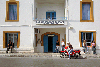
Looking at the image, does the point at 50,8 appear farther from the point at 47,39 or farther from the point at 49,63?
the point at 49,63

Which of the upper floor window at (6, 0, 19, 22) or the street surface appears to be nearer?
the street surface

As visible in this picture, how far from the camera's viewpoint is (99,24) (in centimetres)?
1734

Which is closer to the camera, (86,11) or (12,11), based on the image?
(86,11)

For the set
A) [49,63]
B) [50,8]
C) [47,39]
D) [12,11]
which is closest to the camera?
[49,63]

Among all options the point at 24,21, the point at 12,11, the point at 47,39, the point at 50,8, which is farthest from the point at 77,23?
the point at 12,11

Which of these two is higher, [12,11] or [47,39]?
[12,11]

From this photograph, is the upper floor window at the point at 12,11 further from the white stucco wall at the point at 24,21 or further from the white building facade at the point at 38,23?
the white stucco wall at the point at 24,21

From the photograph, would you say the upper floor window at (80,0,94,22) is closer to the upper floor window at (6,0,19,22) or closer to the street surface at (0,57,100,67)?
the street surface at (0,57,100,67)

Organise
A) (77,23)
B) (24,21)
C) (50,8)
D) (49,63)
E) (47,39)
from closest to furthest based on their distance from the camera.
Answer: (49,63), (77,23), (24,21), (50,8), (47,39)

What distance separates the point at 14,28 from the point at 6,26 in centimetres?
96

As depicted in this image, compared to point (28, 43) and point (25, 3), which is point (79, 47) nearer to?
point (28, 43)

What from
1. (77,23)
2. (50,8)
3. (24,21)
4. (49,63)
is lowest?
(49,63)

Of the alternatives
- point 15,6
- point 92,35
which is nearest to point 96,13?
point 92,35

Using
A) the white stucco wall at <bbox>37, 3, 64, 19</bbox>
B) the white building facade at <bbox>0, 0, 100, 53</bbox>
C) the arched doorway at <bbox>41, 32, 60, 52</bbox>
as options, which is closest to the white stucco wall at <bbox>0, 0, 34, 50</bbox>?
the white building facade at <bbox>0, 0, 100, 53</bbox>
